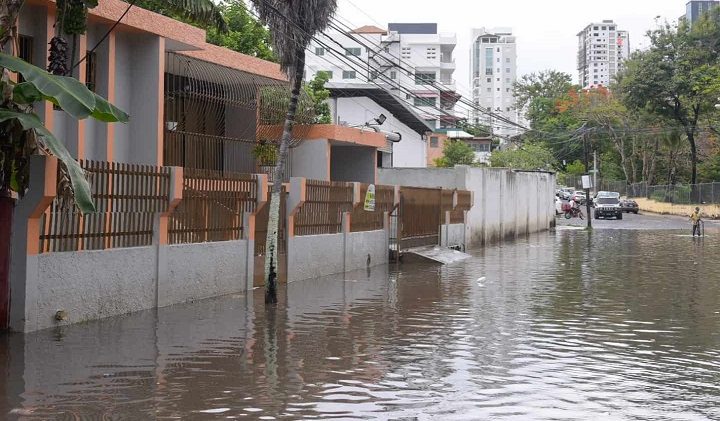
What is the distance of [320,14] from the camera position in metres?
15.9

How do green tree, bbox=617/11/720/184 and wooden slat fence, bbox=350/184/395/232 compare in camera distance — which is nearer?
wooden slat fence, bbox=350/184/395/232

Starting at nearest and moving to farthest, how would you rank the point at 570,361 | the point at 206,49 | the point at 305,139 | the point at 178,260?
the point at 570,361, the point at 178,260, the point at 206,49, the point at 305,139

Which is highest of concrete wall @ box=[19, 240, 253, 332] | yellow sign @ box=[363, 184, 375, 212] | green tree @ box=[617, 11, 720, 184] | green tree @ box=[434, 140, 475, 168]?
green tree @ box=[617, 11, 720, 184]

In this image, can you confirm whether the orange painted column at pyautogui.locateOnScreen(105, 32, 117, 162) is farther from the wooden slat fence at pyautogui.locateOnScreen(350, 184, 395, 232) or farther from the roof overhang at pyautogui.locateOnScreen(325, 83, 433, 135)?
the roof overhang at pyautogui.locateOnScreen(325, 83, 433, 135)

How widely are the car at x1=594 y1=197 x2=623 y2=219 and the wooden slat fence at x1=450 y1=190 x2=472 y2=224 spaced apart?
103ft

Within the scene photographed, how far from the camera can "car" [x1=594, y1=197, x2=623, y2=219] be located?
63772 millimetres

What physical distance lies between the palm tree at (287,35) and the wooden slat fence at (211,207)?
4.32 ft

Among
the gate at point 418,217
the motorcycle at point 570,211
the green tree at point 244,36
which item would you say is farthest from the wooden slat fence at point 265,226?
the motorcycle at point 570,211

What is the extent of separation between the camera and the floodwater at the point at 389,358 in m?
8.25

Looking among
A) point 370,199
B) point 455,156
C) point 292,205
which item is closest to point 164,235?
point 292,205

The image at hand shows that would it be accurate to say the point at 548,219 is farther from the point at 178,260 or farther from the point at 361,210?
the point at 178,260

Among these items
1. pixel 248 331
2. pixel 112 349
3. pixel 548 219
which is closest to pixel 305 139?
pixel 248 331

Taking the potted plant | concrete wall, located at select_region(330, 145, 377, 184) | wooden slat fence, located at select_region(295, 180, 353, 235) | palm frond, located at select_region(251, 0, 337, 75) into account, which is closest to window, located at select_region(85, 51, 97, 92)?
palm frond, located at select_region(251, 0, 337, 75)

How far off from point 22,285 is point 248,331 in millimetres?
3074
